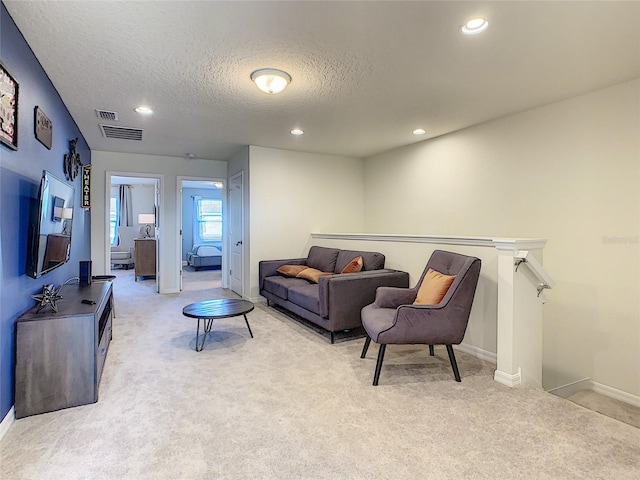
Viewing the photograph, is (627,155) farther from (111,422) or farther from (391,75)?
(111,422)

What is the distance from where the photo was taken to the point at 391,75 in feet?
9.24

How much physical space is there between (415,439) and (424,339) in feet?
2.70

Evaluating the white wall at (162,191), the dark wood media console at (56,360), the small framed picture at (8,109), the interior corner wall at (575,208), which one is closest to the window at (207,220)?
the white wall at (162,191)

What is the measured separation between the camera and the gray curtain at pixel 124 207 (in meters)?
9.74

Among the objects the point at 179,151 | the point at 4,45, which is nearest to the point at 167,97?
the point at 4,45

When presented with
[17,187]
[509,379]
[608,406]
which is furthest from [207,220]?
[608,406]

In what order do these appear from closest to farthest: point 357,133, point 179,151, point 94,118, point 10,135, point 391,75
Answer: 1. point 10,135
2. point 391,75
3. point 94,118
4. point 357,133
5. point 179,151

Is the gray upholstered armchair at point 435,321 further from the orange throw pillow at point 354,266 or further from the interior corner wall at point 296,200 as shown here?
the interior corner wall at point 296,200

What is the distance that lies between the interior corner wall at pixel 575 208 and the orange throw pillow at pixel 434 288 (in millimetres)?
1508

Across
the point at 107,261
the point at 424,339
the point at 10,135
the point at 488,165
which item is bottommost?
the point at 424,339

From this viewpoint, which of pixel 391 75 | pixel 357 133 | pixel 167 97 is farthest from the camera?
pixel 357 133

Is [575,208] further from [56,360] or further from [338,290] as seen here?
[56,360]

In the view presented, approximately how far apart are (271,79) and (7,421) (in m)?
2.80

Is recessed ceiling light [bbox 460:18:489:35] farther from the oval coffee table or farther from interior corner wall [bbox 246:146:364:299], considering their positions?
interior corner wall [bbox 246:146:364:299]
